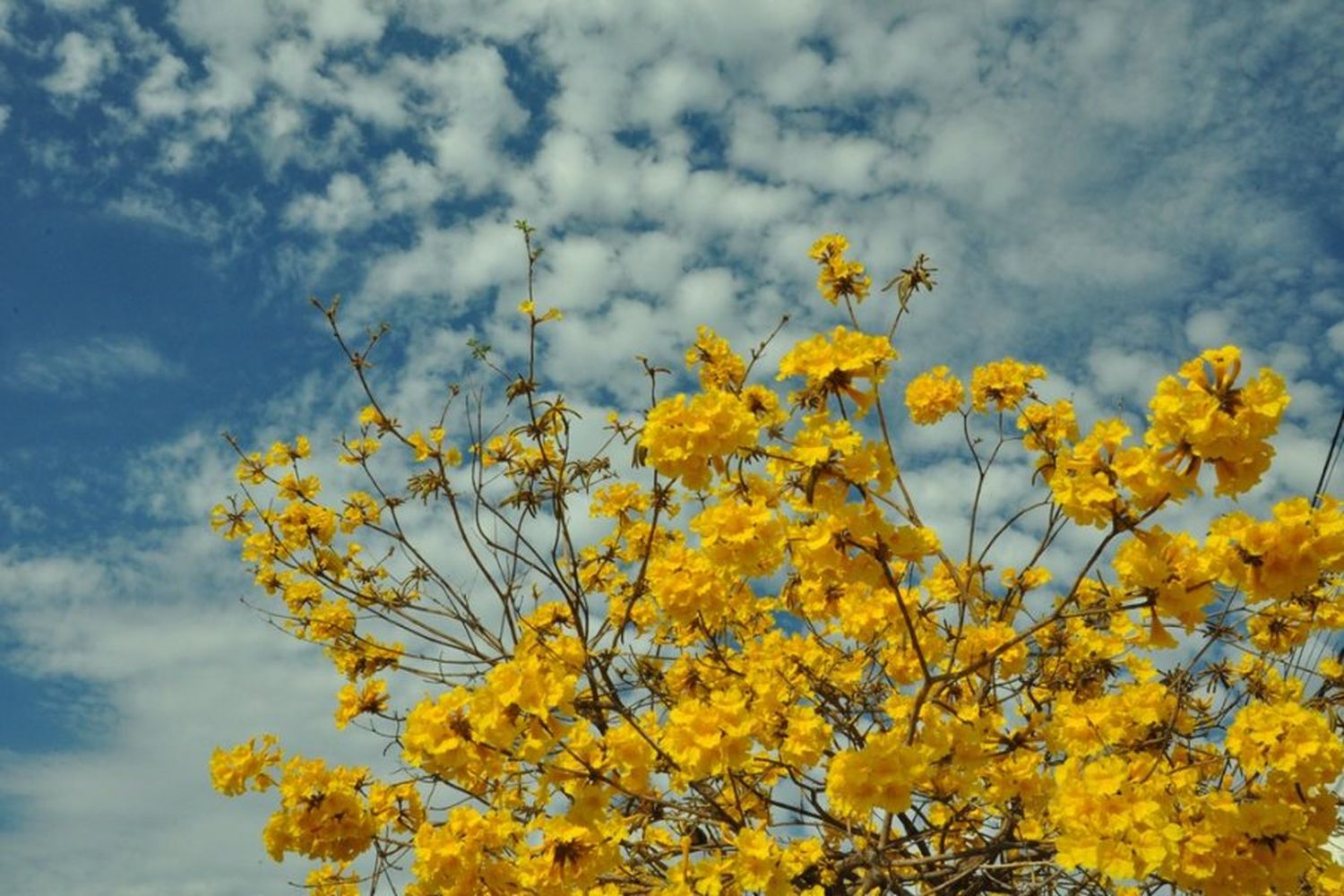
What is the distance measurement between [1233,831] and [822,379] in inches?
63.1

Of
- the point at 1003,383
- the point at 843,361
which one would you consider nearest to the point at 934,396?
the point at 1003,383

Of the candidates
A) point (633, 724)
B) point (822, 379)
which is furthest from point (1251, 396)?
point (633, 724)

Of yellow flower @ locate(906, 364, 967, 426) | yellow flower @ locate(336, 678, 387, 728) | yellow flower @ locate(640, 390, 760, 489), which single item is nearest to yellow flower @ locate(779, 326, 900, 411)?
yellow flower @ locate(640, 390, 760, 489)

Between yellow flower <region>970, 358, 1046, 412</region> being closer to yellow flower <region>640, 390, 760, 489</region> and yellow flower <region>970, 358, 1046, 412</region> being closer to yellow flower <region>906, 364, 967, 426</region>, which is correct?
yellow flower <region>906, 364, 967, 426</region>

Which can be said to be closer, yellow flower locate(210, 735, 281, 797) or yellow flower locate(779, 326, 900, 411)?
yellow flower locate(779, 326, 900, 411)

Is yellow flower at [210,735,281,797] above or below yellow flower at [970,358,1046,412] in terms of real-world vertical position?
below

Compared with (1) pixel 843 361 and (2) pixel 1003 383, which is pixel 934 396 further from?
(1) pixel 843 361

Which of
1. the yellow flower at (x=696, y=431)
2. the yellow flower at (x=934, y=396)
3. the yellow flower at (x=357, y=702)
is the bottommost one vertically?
the yellow flower at (x=696, y=431)

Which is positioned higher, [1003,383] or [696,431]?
[1003,383]

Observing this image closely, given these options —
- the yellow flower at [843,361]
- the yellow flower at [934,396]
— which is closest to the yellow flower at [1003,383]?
the yellow flower at [934,396]

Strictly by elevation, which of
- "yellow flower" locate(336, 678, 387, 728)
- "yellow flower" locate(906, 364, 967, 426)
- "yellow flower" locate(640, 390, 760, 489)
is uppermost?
"yellow flower" locate(906, 364, 967, 426)

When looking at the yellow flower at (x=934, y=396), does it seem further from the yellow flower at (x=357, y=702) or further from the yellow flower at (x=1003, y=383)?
the yellow flower at (x=357, y=702)

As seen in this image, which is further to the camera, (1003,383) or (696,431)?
(1003,383)

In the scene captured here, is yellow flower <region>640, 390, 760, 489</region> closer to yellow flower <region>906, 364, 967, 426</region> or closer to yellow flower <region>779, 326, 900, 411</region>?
yellow flower <region>779, 326, 900, 411</region>
